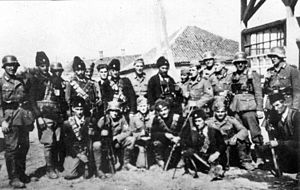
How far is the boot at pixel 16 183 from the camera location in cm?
404

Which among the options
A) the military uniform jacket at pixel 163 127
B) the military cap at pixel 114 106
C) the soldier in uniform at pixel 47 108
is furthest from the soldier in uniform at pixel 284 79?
the soldier in uniform at pixel 47 108

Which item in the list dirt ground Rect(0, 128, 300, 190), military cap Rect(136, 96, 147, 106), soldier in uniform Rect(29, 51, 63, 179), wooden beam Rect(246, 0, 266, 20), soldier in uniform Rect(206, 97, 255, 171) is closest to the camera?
dirt ground Rect(0, 128, 300, 190)

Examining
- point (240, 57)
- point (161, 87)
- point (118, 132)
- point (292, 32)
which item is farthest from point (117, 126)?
point (292, 32)

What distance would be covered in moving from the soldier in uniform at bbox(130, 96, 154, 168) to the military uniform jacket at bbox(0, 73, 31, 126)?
1.59m

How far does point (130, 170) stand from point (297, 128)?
231cm

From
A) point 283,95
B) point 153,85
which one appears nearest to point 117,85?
point 153,85

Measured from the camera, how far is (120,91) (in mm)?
5230

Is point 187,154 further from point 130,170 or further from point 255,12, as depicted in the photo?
point 255,12

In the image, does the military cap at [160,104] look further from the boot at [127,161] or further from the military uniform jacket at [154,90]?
the boot at [127,161]

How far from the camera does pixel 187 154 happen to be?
4395mm

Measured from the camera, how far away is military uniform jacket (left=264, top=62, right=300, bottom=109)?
14.5ft

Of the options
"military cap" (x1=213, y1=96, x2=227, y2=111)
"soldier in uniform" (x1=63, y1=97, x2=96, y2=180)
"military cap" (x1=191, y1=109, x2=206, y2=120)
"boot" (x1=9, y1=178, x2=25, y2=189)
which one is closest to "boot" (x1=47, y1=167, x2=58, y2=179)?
"soldier in uniform" (x1=63, y1=97, x2=96, y2=180)

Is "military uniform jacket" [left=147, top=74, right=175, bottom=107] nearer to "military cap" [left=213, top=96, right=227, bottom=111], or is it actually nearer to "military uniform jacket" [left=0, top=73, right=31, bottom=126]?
"military cap" [left=213, top=96, right=227, bottom=111]

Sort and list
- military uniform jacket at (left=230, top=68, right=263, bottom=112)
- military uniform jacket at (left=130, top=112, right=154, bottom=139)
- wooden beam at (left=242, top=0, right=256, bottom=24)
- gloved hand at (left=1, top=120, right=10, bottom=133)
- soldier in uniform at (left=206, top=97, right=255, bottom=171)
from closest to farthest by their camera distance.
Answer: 1. gloved hand at (left=1, top=120, right=10, bottom=133)
2. soldier in uniform at (left=206, top=97, right=255, bottom=171)
3. military uniform jacket at (left=230, top=68, right=263, bottom=112)
4. military uniform jacket at (left=130, top=112, right=154, bottom=139)
5. wooden beam at (left=242, top=0, right=256, bottom=24)
